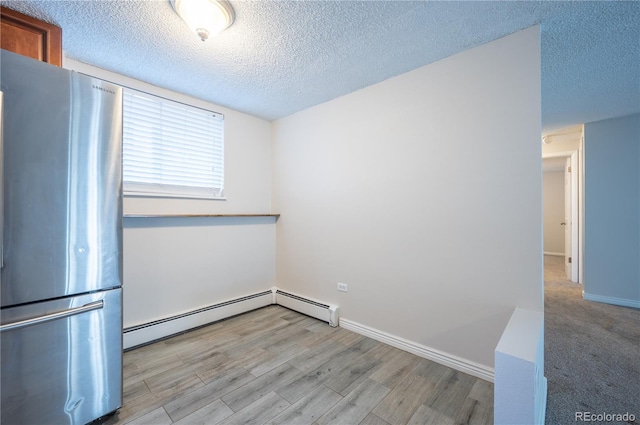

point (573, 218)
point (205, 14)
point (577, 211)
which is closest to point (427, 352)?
point (205, 14)

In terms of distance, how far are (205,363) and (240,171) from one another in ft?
6.71

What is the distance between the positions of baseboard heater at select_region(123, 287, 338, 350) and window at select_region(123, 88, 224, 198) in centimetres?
122

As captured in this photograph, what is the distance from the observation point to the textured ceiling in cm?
154

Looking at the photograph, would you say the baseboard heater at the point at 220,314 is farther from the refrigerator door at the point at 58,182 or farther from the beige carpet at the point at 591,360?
the beige carpet at the point at 591,360

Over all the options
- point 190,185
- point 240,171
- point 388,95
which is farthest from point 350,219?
point 190,185

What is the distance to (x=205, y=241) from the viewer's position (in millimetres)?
2840

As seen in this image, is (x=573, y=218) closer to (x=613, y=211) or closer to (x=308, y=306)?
(x=613, y=211)

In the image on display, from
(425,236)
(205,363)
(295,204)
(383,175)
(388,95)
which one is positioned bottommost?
(205,363)

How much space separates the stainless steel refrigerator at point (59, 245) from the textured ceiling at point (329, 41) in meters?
0.62

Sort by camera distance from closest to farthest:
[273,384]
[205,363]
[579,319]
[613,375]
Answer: [273,384]
[613,375]
[205,363]
[579,319]

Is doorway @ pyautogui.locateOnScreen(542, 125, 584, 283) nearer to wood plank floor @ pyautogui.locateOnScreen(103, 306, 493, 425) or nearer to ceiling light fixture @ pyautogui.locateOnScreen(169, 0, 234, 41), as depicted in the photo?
wood plank floor @ pyautogui.locateOnScreen(103, 306, 493, 425)

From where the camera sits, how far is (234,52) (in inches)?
76.9

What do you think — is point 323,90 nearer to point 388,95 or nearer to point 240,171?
point 388,95

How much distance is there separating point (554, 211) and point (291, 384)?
8.97 m
